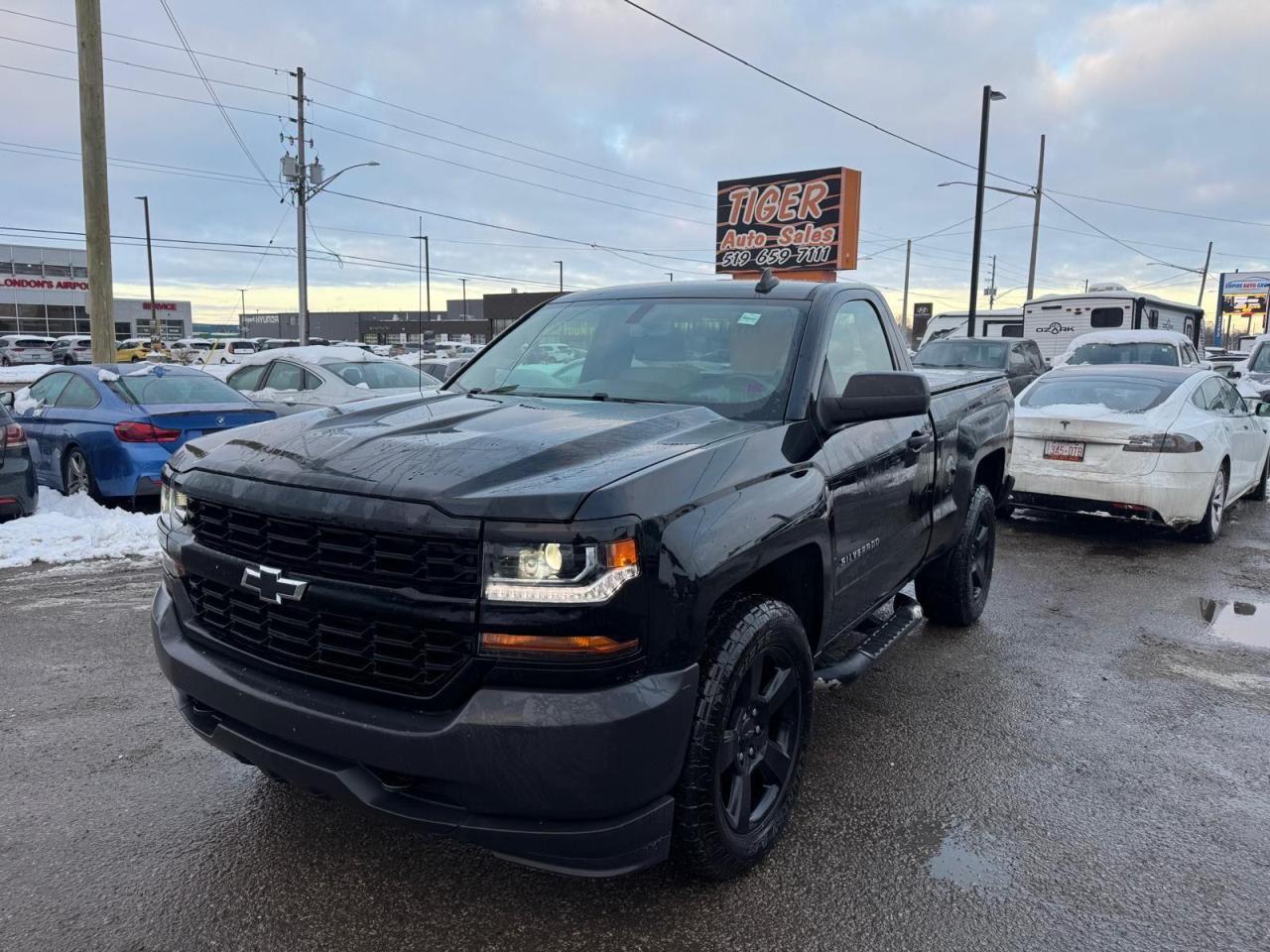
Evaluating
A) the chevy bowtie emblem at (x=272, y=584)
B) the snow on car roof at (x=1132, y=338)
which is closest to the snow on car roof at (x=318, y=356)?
the chevy bowtie emblem at (x=272, y=584)

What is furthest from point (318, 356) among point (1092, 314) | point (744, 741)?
point (1092, 314)

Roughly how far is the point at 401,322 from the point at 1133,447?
8942 centimetres

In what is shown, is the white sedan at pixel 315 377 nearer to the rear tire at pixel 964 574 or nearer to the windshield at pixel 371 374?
the windshield at pixel 371 374

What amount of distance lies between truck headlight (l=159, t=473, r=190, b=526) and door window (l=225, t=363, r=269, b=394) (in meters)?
10.7

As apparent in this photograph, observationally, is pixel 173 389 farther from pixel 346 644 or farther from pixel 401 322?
pixel 401 322

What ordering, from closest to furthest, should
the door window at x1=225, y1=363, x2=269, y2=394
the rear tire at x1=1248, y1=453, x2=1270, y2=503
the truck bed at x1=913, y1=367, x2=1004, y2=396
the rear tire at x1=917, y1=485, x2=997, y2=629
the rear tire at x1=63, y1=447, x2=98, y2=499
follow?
1. the truck bed at x1=913, y1=367, x2=1004, y2=396
2. the rear tire at x1=917, y1=485, x2=997, y2=629
3. the rear tire at x1=63, y1=447, x2=98, y2=499
4. the rear tire at x1=1248, y1=453, x2=1270, y2=503
5. the door window at x1=225, y1=363, x2=269, y2=394

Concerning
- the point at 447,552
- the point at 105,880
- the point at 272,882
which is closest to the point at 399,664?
the point at 447,552

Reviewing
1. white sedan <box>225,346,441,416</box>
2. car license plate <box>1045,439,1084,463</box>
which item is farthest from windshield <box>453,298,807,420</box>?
white sedan <box>225,346,441,416</box>

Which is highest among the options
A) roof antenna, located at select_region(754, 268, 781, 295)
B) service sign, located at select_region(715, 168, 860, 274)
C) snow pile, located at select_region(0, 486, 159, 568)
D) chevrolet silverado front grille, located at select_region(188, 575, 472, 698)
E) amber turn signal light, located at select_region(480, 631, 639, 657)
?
service sign, located at select_region(715, 168, 860, 274)

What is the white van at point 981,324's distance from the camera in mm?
26000

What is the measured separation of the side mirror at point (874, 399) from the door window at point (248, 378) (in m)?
11.5

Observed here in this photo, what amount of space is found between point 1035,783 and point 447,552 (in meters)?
2.67

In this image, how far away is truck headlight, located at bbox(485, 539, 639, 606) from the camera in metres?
2.25

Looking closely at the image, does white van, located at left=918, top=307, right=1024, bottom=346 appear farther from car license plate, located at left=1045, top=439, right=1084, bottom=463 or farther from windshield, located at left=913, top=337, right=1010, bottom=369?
car license plate, located at left=1045, top=439, right=1084, bottom=463
